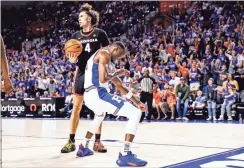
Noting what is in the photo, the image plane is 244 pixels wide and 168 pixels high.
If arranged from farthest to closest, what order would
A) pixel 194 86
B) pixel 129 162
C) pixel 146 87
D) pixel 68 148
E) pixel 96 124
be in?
pixel 194 86 → pixel 146 87 → pixel 68 148 → pixel 96 124 → pixel 129 162

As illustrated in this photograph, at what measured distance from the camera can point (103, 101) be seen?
431 centimetres

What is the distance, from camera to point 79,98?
198 inches

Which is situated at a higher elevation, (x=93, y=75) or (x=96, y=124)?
(x=93, y=75)

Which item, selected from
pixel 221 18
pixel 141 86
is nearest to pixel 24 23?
pixel 221 18

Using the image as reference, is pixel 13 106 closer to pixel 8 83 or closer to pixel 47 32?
pixel 47 32

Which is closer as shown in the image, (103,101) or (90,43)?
(103,101)

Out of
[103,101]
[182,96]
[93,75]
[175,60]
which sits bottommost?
[182,96]

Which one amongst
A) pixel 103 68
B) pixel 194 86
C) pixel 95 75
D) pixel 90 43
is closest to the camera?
pixel 103 68

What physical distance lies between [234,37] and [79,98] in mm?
9761

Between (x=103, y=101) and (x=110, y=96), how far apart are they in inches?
3.7

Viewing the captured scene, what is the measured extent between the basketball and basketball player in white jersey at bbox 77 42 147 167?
1.12ft

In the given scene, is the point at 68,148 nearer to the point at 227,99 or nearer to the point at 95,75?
the point at 95,75

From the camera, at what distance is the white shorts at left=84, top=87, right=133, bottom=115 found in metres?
4.20

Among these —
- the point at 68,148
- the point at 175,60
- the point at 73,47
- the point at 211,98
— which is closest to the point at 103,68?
the point at 73,47
